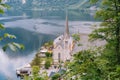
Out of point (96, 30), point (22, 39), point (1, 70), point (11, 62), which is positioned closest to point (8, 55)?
point (11, 62)

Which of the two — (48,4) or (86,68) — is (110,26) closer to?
(86,68)

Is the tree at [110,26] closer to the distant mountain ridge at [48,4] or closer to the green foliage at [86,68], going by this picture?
the green foliage at [86,68]

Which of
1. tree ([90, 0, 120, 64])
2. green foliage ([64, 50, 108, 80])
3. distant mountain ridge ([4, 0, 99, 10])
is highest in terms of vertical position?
tree ([90, 0, 120, 64])

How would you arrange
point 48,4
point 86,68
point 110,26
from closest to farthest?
point 86,68 < point 110,26 < point 48,4

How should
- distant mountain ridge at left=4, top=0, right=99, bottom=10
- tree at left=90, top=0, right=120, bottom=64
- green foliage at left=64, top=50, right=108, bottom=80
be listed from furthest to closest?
distant mountain ridge at left=4, top=0, right=99, bottom=10 → tree at left=90, top=0, right=120, bottom=64 → green foliage at left=64, top=50, right=108, bottom=80

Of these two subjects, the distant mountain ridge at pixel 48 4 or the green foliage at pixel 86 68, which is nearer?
the green foliage at pixel 86 68

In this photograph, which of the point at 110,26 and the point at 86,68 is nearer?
the point at 86,68

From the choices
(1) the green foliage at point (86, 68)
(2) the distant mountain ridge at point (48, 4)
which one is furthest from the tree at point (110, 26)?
(2) the distant mountain ridge at point (48, 4)

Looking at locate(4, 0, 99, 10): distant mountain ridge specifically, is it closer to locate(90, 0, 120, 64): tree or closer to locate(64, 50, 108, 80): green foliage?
locate(90, 0, 120, 64): tree

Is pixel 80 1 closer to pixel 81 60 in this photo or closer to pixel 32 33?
pixel 32 33

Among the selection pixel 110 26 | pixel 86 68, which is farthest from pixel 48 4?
pixel 86 68

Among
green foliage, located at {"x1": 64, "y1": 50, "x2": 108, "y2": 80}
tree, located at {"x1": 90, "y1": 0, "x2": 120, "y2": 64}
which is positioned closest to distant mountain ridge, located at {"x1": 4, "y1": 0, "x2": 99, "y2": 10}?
tree, located at {"x1": 90, "y1": 0, "x2": 120, "y2": 64}

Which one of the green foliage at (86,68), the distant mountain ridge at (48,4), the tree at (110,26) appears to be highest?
the tree at (110,26)
